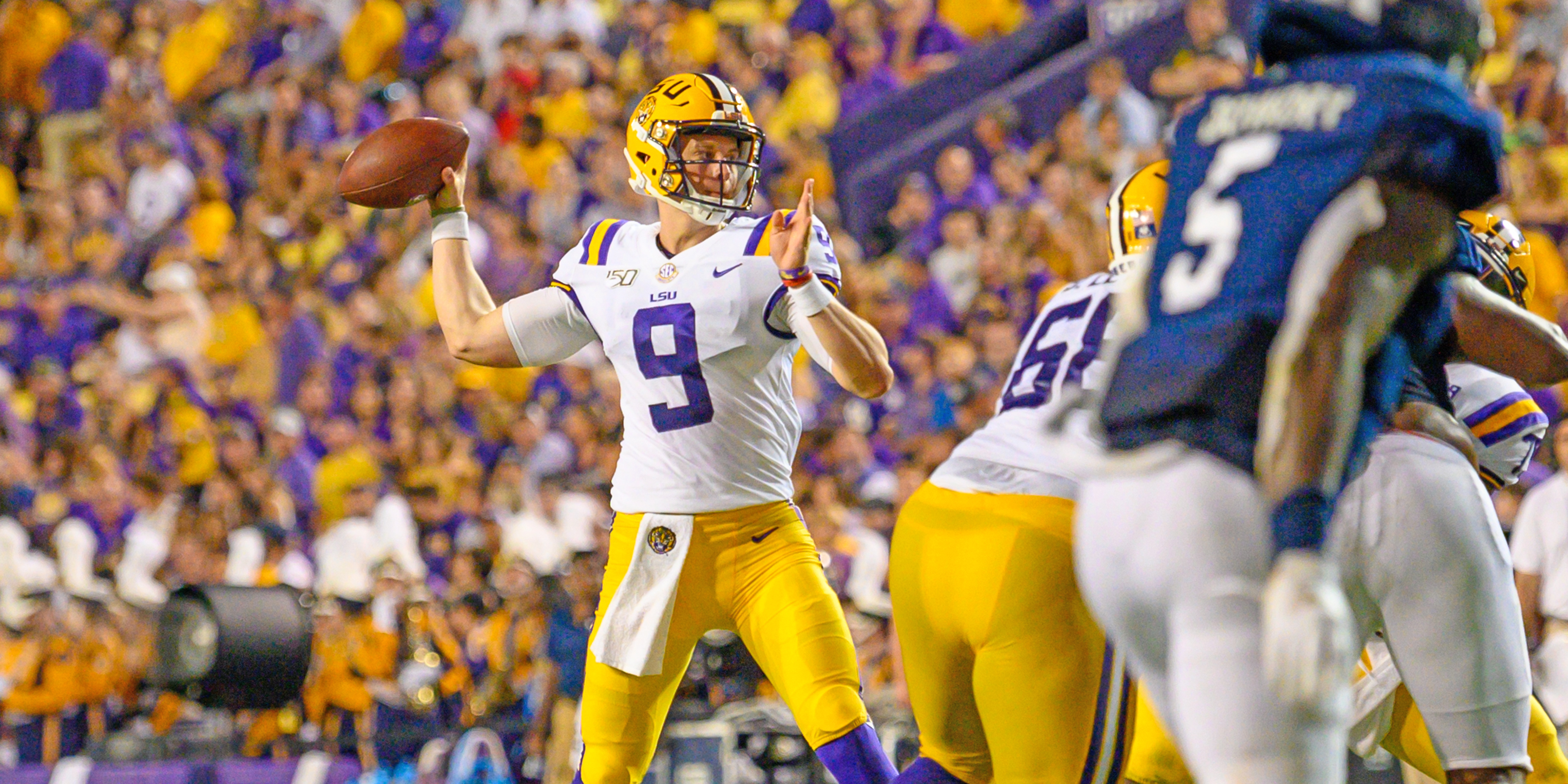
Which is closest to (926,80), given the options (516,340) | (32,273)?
(32,273)

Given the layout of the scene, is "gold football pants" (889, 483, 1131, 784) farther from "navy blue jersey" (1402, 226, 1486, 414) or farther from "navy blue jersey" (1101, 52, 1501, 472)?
"navy blue jersey" (1101, 52, 1501, 472)

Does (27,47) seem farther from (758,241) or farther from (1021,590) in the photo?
(1021,590)

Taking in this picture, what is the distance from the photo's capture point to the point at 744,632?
4.31 metres

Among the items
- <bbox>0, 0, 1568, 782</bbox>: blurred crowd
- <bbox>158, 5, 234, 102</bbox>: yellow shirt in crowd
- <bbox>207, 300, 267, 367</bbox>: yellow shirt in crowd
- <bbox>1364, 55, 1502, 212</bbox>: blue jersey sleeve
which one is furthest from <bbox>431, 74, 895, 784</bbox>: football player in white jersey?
<bbox>158, 5, 234, 102</bbox>: yellow shirt in crowd

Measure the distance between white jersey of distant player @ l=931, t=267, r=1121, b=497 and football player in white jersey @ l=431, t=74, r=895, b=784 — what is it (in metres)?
0.44

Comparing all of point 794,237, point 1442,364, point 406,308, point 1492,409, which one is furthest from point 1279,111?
point 406,308

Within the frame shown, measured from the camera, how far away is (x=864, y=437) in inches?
363

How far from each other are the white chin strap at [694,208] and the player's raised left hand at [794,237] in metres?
0.51

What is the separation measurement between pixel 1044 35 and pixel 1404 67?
9652 mm

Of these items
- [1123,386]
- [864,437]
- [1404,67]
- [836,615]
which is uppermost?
[1404,67]

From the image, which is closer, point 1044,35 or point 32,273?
point 1044,35

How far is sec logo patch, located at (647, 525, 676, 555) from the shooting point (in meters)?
4.27

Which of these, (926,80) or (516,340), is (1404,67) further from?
(926,80)

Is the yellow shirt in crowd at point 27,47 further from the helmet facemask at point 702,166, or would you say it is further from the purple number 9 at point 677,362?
the purple number 9 at point 677,362
